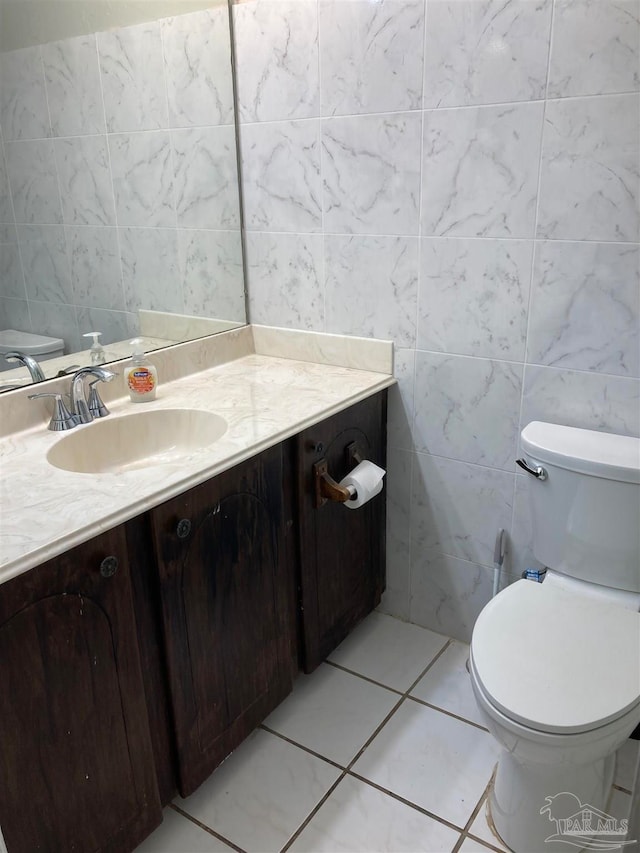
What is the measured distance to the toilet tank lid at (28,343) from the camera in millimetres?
1521

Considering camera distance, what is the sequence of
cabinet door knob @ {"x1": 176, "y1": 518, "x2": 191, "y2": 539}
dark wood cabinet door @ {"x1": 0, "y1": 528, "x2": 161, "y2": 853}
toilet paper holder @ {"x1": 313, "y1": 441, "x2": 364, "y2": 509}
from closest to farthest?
dark wood cabinet door @ {"x1": 0, "y1": 528, "x2": 161, "y2": 853}, cabinet door knob @ {"x1": 176, "y1": 518, "x2": 191, "y2": 539}, toilet paper holder @ {"x1": 313, "y1": 441, "x2": 364, "y2": 509}

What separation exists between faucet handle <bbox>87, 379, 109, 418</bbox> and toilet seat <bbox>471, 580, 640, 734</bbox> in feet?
3.38

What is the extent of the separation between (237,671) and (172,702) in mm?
205

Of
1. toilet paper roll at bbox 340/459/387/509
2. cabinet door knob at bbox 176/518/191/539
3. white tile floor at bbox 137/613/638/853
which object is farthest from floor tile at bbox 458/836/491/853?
cabinet door knob at bbox 176/518/191/539

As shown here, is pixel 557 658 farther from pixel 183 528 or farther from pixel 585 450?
pixel 183 528

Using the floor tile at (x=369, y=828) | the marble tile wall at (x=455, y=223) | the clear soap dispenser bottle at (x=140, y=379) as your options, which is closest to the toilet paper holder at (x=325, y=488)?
the marble tile wall at (x=455, y=223)

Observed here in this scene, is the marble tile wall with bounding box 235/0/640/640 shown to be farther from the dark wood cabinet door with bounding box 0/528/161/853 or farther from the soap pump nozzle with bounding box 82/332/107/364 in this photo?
the dark wood cabinet door with bounding box 0/528/161/853

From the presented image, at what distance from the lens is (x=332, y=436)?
170 centimetres

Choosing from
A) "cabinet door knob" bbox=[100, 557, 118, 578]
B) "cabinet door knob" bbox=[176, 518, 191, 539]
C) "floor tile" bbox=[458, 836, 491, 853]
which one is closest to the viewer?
"cabinet door knob" bbox=[100, 557, 118, 578]

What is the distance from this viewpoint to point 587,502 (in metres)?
1.52

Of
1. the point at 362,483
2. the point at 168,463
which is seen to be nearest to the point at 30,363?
the point at 168,463

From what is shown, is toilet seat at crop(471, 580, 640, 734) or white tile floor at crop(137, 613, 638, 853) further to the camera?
white tile floor at crop(137, 613, 638, 853)

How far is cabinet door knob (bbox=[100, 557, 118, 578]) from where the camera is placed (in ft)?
3.72

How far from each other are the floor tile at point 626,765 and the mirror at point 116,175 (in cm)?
163
